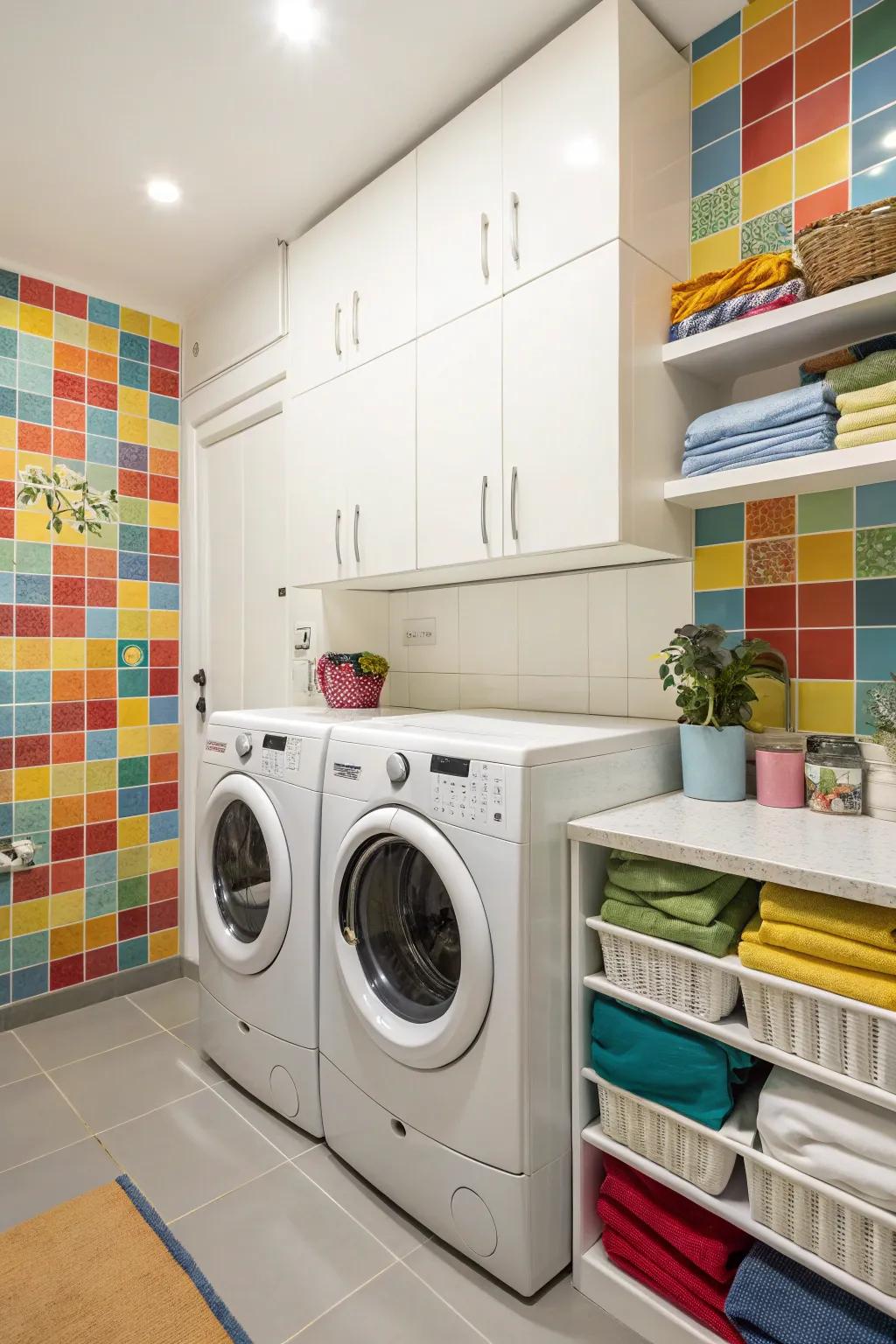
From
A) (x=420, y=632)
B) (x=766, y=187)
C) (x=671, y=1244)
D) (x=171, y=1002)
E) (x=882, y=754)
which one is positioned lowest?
(x=171, y=1002)

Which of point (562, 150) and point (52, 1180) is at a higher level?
A: point (562, 150)

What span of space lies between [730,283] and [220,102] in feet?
4.37

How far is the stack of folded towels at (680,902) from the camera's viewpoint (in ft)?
3.87

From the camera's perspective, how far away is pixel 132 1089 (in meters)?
2.09

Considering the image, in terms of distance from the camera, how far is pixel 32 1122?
195cm

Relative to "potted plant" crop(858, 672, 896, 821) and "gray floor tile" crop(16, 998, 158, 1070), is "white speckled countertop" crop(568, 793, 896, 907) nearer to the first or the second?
"potted plant" crop(858, 672, 896, 821)

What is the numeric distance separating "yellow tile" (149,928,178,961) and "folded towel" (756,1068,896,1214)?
243cm

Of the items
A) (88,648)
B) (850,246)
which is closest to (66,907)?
(88,648)

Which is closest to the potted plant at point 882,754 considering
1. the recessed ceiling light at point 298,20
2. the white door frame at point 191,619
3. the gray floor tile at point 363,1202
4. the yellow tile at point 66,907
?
the gray floor tile at point 363,1202

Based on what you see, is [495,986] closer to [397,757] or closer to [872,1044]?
[397,757]

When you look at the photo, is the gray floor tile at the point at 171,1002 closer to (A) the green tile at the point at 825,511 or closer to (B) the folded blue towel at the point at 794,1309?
(B) the folded blue towel at the point at 794,1309

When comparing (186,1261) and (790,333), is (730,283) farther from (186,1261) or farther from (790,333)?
(186,1261)

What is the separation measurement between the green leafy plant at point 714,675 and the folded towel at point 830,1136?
26.3 inches

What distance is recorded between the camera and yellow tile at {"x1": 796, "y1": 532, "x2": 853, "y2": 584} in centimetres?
152
